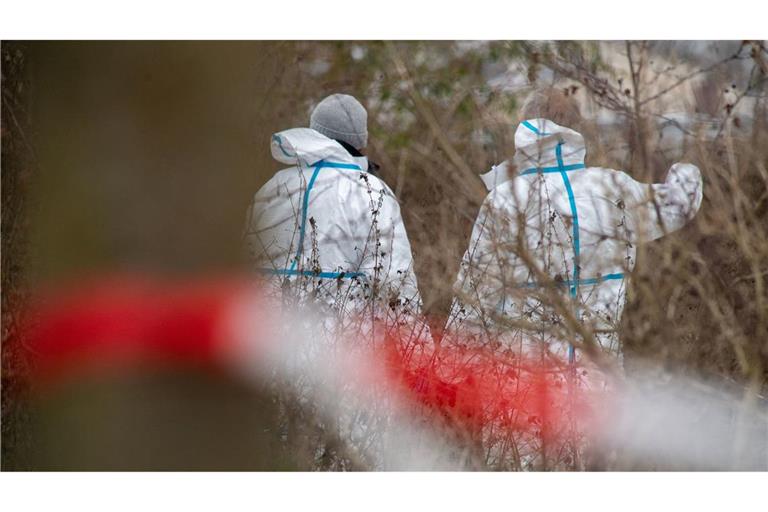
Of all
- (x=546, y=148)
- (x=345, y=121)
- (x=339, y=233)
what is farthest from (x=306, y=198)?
(x=546, y=148)

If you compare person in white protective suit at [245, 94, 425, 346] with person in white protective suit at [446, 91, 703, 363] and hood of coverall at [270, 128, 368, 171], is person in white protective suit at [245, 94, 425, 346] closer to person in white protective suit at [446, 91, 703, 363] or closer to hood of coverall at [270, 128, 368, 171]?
hood of coverall at [270, 128, 368, 171]

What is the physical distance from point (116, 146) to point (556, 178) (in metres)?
3.31

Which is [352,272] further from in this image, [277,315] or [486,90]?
[486,90]

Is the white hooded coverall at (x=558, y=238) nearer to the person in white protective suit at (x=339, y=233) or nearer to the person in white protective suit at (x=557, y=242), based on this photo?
the person in white protective suit at (x=557, y=242)

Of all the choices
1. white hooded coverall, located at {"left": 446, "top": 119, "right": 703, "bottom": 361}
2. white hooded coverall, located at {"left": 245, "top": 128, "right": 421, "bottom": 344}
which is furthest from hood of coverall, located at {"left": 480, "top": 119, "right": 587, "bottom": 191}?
white hooded coverall, located at {"left": 245, "top": 128, "right": 421, "bottom": 344}

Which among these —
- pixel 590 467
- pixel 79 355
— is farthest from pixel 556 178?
pixel 79 355

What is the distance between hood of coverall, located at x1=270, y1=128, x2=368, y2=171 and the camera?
185 inches

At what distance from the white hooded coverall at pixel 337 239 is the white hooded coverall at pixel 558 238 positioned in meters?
0.31

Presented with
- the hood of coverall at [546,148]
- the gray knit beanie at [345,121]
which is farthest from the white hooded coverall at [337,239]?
the hood of coverall at [546,148]

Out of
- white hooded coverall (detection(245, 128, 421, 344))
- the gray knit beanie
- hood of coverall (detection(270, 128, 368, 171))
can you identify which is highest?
the gray knit beanie

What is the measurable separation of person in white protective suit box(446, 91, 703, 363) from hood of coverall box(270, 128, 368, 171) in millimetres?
633

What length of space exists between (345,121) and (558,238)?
121cm

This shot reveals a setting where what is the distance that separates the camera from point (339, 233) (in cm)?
464

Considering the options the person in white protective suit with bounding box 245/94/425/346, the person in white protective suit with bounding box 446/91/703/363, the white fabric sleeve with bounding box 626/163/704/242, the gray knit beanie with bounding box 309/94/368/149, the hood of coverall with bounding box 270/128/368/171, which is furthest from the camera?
the gray knit beanie with bounding box 309/94/368/149
